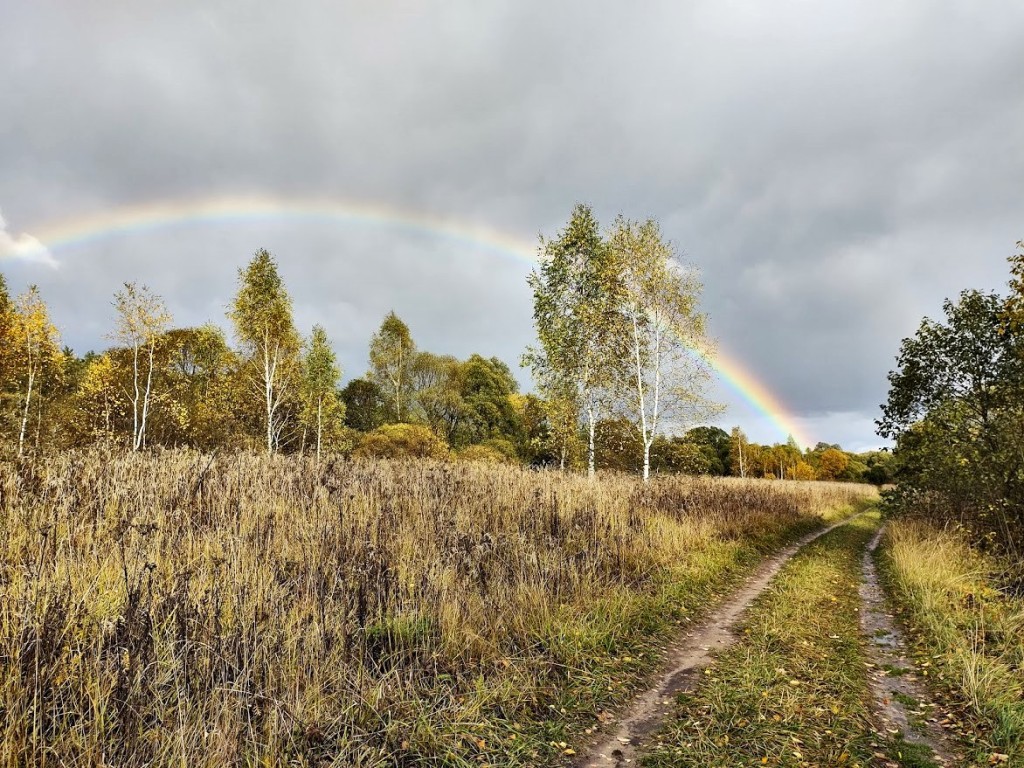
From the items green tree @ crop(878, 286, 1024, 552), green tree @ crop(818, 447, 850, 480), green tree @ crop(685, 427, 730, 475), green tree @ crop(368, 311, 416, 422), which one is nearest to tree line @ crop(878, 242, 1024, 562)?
green tree @ crop(878, 286, 1024, 552)

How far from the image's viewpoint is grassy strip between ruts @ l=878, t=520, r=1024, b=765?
4.51 meters

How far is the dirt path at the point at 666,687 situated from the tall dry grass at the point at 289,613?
1.17ft

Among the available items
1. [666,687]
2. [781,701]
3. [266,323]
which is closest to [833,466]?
[266,323]

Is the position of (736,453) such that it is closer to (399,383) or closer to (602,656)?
(399,383)

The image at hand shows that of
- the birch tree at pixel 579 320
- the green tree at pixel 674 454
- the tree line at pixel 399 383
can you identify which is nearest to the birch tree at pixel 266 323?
the tree line at pixel 399 383

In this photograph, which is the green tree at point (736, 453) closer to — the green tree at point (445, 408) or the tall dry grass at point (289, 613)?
the green tree at point (445, 408)

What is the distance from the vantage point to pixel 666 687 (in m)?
5.27

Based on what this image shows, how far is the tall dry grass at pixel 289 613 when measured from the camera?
3035 millimetres

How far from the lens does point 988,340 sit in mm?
11758

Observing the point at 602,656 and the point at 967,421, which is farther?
the point at 967,421

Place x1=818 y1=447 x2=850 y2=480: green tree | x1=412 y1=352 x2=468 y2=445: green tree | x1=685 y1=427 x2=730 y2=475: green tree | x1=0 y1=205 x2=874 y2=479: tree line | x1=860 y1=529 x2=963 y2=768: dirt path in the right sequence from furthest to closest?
x1=818 y1=447 x2=850 y2=480: green tree, x1=685 y1=427 x2=730 y2=475: green tree, x1=412 y1=352 x2=468 y2=445: green tree, x1=0 y1=205 x2=874 y2=479: tree line, x1=860 y1=529 x2=963 y2=768: dirt path

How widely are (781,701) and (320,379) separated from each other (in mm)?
34756

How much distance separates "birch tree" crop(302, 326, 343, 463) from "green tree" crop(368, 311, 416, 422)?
43.7 ft

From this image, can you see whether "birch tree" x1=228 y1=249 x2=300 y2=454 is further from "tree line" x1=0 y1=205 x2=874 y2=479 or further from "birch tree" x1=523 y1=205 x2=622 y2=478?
"birch tree" x1=523 y1=205 x2=622 y2=478
